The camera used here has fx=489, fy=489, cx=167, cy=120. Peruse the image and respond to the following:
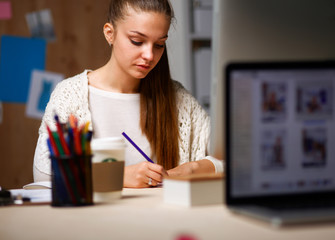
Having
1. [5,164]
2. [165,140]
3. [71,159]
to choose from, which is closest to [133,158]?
[165,140]

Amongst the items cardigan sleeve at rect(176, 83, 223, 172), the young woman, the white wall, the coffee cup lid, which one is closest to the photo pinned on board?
the white wall

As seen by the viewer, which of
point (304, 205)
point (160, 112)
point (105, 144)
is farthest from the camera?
point (160, 112)

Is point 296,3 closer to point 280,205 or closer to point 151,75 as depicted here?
point 280,205

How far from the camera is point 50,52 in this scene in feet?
9.98

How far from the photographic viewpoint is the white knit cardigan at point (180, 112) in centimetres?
162

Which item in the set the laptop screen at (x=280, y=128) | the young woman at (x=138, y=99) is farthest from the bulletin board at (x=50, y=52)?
the laptop screen at (x=280, y=128)

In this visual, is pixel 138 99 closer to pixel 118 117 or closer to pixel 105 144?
pixel 118 117

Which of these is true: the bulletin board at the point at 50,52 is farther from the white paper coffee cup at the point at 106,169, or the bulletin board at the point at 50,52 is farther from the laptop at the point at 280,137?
the laptop at the point at 280,137

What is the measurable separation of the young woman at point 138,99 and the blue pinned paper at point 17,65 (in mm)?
1311

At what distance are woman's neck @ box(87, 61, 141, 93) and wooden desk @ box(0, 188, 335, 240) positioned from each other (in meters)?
0.91

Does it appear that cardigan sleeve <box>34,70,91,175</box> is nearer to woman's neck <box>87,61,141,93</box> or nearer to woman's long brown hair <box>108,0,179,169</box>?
woman's neck <box>87,61,141,93</box>

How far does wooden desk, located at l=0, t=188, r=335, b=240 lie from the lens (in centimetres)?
62

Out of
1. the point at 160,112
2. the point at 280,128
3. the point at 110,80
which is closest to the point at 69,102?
the point at 110,80

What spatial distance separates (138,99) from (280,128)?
110cm
